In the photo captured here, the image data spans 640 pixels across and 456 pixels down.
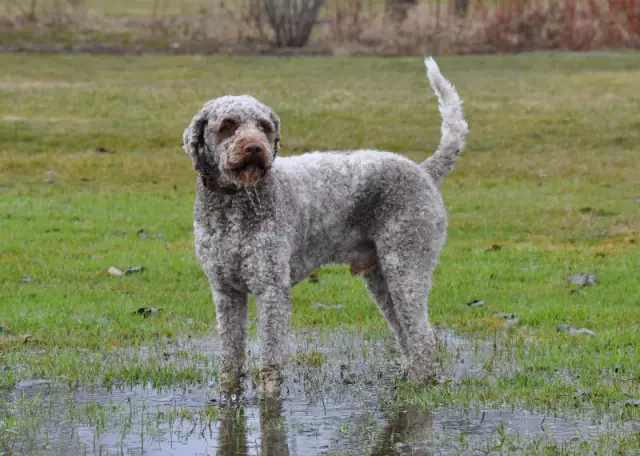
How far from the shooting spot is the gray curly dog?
21.6 ft

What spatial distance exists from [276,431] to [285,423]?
159 mm

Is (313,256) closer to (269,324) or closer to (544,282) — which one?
(269,324)

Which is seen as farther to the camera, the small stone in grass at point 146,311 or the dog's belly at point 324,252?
the small stone in grass at point 146,311

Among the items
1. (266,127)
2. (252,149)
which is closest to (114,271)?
(266,127)

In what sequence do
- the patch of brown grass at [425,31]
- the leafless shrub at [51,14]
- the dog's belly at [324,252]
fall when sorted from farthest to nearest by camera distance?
the leafless shrub at [51,14], the patch of brown grass at [425,31], the dog's belly at [324,252]

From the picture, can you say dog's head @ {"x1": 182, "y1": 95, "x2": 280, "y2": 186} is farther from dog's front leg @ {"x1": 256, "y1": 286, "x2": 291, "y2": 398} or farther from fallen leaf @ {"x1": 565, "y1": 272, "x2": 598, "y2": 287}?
fallen leaf @ {"x1": 565, "y1": 272, "x2": 598, "y2": 287}

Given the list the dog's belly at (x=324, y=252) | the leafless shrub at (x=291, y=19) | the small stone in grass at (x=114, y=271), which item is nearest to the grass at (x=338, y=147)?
the small stone in grass at (x=114, y=271)

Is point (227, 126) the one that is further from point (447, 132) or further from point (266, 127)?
point (447, 132)

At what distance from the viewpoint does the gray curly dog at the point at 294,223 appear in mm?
6590

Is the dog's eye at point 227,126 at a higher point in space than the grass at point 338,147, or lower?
higher

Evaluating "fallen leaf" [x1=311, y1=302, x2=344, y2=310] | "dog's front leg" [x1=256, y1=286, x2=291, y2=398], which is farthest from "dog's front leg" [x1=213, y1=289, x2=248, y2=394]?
"fallen leaf" [x1=311, y1=302, x2=344, y2=310]

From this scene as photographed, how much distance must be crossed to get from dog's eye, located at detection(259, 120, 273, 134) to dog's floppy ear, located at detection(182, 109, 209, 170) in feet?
1.03

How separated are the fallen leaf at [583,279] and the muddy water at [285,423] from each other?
114 inches

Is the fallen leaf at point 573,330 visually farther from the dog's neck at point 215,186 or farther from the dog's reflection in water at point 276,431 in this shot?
the dog's neck at point 215,186
